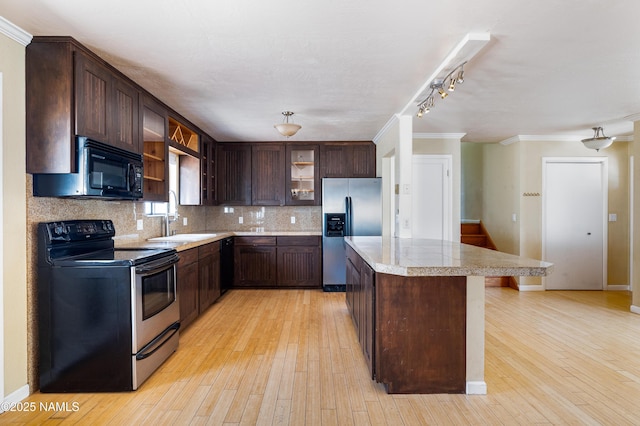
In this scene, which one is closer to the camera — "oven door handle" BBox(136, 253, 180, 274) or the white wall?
the white wall

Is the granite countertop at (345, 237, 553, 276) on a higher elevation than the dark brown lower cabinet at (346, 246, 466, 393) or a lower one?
higher

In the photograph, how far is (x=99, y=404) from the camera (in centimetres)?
217

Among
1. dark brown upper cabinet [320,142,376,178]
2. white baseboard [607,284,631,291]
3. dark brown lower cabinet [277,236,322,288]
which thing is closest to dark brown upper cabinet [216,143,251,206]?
dark brown lower cabinet [277,236,322,288]

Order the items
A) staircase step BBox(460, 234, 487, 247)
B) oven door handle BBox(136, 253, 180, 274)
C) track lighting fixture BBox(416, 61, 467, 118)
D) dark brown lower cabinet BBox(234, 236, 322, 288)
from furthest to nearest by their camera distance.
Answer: staircase step BBox(460, 234, 487, 247) < dark brown lower cabinet BBox(234, 236, 322, 288) < track lighting fixture BBox(416, 61, 467, 118) < oven door handle BBox(136, 253, 180, 274)

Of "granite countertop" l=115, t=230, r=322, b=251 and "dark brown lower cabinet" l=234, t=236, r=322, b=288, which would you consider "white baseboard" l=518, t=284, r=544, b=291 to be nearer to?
"dark brown lower cabinet" l=234, t=236, r=322, b=288

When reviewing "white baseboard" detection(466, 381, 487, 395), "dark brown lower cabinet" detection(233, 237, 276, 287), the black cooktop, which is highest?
the black cooktop

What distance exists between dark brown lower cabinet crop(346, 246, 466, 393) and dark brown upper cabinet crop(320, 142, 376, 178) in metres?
3.36

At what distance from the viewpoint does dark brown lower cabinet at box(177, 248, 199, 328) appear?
3.25 meters

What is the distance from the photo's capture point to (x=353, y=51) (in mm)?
2389

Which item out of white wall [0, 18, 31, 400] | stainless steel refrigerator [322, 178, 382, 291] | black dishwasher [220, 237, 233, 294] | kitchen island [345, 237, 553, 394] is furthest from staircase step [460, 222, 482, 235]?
white wall [0, 18, 31, 400]

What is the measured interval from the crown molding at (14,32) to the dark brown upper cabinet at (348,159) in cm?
377

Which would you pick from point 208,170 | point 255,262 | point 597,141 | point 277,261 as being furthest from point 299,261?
point 597,141

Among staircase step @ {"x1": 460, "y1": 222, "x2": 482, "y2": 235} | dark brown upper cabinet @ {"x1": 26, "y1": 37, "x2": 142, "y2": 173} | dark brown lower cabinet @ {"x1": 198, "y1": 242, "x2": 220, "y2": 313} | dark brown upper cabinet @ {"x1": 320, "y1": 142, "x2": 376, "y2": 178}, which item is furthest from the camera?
staircase step @ {"x1": 460, "y1": 222, "x2": 482, "y2": 235}

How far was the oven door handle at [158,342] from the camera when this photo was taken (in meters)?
2.38
